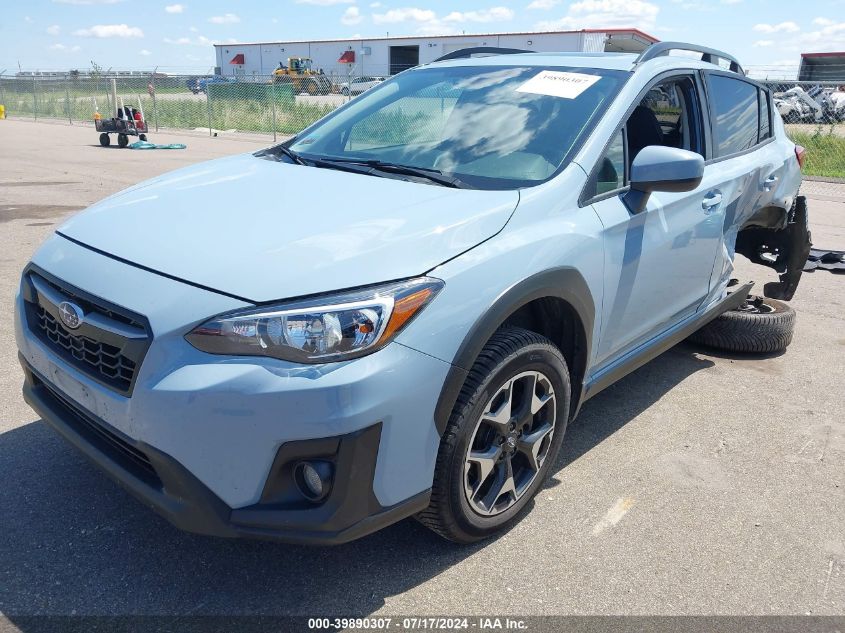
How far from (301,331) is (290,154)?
5.69ft

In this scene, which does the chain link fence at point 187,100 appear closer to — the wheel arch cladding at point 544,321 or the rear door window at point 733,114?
the rear door window at point 733,114

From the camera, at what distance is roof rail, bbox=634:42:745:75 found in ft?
11.3

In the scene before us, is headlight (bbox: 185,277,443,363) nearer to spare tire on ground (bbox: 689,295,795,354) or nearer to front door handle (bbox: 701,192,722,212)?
front door handle (bbox: 701,192,722,212)

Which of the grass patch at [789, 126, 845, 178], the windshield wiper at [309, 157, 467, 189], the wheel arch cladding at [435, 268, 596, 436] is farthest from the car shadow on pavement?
the grass patch at [789, 126, 845, 178]

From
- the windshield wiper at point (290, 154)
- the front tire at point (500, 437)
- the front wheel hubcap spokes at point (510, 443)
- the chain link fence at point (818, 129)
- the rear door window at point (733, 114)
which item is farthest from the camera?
Result: the chain link fence at point (818, 129)

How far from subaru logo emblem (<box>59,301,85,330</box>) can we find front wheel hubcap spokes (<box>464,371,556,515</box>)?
1362 mm

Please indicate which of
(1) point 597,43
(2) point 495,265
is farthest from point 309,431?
(1) point 597,43

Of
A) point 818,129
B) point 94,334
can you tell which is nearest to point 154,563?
point 94,334

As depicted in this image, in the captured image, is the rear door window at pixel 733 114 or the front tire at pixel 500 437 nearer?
the front tire at pixel 500 437

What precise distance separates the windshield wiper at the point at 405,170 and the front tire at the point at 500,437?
68 centimetres

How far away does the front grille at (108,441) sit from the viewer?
2.18 meters

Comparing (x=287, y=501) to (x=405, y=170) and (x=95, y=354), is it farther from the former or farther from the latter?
(x=405, y=170)

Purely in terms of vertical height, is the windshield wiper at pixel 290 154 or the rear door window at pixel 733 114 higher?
the rear door window at pixel 733 114

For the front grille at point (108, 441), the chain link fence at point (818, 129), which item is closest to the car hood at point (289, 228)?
the front grille at point (108, 441)
